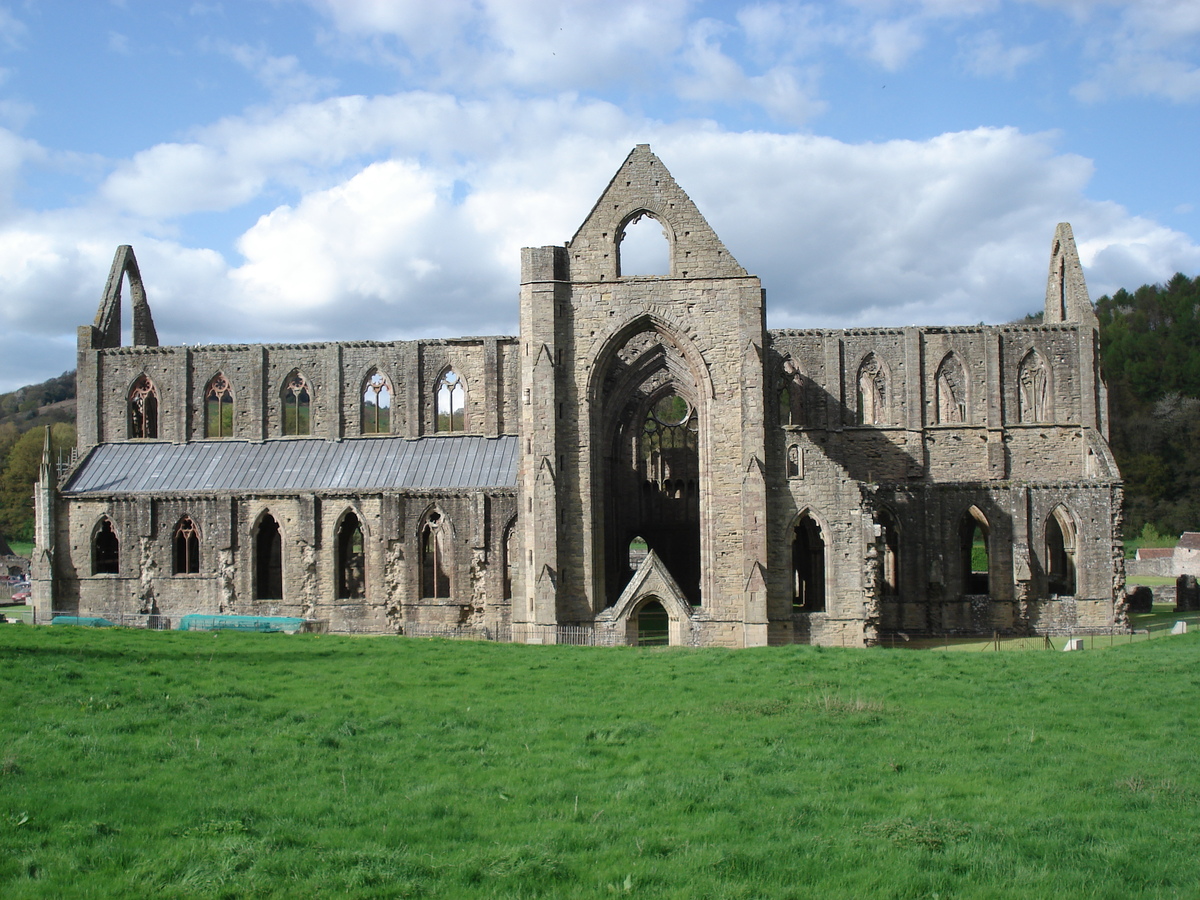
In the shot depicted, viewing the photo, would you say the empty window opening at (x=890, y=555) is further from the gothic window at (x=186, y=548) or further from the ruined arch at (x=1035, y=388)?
the gothic window at (x=186, y=548)

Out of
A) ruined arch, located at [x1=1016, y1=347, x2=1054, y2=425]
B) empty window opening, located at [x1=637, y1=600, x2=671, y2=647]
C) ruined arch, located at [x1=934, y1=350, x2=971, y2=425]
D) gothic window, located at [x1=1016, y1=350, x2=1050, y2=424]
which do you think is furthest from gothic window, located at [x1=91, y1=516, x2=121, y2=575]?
gothic window, located at [x1=1016, y1=350, x2=1050, y2=424]

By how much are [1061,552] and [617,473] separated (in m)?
17.2

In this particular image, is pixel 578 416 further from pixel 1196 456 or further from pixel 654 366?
pixel 1196 456

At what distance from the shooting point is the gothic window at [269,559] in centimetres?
3466

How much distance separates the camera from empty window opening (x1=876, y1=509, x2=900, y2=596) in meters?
32.5

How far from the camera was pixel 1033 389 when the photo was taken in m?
36.7

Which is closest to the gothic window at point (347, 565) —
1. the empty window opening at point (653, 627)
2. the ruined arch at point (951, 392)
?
the empty window opening at point (653, 627)

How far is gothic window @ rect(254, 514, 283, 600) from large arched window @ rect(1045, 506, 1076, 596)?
84.0 ft

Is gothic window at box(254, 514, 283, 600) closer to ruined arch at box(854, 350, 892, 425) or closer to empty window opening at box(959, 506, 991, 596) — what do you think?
ruined arch at box(854, 350, 892, 425)

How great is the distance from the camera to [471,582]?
31656 mm

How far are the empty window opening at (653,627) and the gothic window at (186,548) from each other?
15181 millimetres

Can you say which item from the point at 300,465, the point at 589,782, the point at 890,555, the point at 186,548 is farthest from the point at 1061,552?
the point at 589,782

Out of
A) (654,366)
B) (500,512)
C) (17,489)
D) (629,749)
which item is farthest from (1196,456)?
(17,489)

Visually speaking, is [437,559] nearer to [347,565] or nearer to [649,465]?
[347,565]
